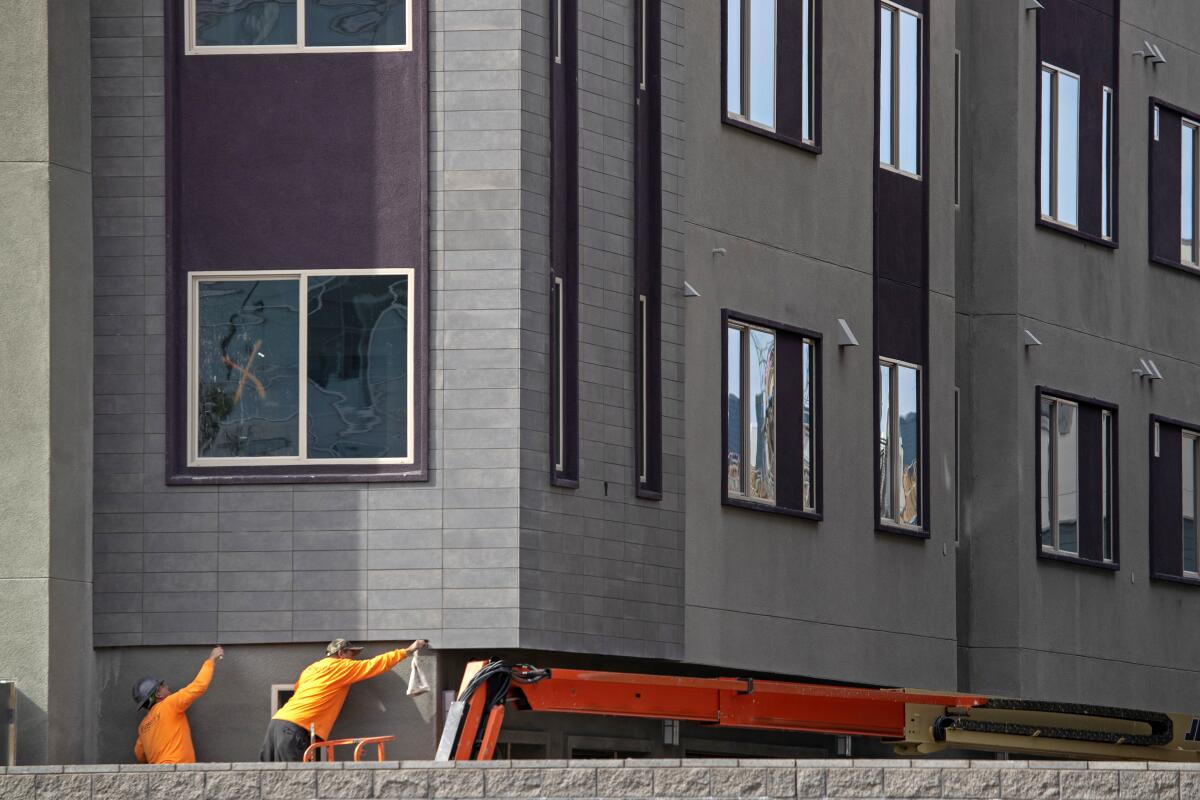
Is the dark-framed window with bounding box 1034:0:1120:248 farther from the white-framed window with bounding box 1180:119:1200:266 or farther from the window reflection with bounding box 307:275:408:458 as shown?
the window reflection with bounding box 307:275:408:458

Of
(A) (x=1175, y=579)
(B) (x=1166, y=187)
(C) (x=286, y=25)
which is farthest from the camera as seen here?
(B) (x=1166, y=187)

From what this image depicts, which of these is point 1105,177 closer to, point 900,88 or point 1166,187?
point 1166,187

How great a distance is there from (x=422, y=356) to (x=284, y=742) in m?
3.47

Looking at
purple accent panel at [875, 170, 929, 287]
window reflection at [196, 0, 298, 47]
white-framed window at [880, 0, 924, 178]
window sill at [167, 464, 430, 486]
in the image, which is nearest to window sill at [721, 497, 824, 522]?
purple accent panel at [875, 170, 929, 287]

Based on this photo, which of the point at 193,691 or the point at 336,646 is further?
the point at 193,691

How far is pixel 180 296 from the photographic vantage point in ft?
75.8

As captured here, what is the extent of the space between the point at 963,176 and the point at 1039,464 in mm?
3456

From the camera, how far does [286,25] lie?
23.5 metres

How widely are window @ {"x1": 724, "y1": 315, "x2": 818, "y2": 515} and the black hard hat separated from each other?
6034mm

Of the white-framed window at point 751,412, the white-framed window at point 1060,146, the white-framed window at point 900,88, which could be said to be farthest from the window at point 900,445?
the white-framed window at point 1060,146

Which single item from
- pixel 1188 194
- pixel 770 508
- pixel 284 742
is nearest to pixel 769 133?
pixel 770 508

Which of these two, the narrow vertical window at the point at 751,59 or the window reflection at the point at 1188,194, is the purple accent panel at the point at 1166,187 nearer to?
the window reflection at the point at 1188,194

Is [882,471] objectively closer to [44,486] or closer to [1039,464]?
[1039,464]

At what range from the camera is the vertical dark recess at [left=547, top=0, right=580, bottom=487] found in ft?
76.5
